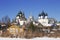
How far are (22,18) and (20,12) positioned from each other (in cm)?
20

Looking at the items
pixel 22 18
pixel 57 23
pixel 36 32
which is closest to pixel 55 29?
pixel 57 23

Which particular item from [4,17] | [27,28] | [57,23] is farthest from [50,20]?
[4,17]

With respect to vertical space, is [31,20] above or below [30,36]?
above

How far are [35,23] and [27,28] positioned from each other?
0.98 feet

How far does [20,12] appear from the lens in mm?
6531

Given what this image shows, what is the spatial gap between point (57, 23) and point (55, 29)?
202mm

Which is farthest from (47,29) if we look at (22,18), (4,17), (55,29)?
(4,17)

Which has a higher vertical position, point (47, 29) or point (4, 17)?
point (4, 17)

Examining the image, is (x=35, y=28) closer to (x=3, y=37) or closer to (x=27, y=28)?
(x=27, y=28)

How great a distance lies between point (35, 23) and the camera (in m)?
6.51

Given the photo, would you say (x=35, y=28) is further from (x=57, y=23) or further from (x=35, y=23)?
(x=57, y=23)

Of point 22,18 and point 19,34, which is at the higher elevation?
point 22,18

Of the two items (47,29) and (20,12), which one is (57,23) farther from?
(20,12)

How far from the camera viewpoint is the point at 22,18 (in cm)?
652
